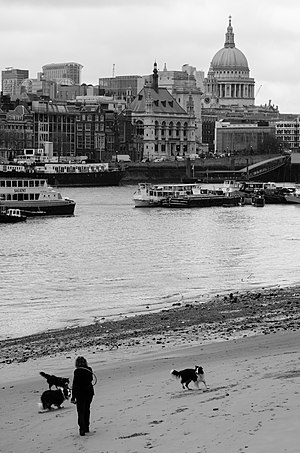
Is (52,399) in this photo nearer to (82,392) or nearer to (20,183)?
(82,392)

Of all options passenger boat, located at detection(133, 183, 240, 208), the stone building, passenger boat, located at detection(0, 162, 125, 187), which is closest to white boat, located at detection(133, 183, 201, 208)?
passenger boat, located at detection(133, 183, 240, 208)

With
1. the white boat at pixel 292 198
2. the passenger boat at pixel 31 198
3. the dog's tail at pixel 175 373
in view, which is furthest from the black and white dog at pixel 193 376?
the white boat at pixel 292 198

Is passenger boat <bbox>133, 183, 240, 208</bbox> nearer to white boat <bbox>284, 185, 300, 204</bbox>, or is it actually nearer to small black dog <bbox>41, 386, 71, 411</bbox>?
white boat <bbox>284, 185, 300, 204</bbox>

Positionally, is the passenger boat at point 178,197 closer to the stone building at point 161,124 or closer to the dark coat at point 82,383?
the dark coat at point 82,383

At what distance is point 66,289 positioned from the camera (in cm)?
3203

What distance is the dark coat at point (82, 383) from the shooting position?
1312 centimetres

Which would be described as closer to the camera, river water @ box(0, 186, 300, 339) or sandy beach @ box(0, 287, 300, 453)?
sandy beach @ box(0, 287, 300, 453)

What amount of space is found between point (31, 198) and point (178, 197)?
18436mm

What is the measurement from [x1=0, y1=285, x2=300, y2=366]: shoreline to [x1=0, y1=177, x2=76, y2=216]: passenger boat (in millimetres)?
46027

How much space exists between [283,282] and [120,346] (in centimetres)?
1344

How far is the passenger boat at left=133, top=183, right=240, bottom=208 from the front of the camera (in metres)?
85.9

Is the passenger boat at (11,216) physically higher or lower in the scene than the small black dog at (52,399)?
lower

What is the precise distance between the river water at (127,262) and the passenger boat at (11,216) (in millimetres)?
721

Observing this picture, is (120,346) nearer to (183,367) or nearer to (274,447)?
(183,367)
